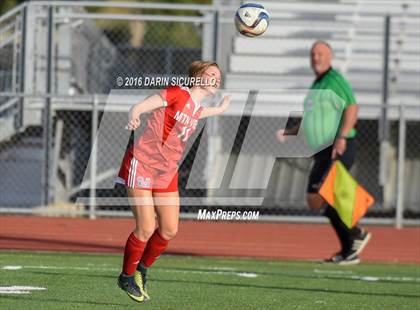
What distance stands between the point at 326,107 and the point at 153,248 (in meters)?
4.08

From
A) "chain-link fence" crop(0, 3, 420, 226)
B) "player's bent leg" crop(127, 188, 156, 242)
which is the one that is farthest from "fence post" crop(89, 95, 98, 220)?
"player's bent leg" crop(127, 188, 156, 242)

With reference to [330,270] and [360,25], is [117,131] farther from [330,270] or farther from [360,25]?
[330,270]

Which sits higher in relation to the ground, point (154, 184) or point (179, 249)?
point (154, 184)

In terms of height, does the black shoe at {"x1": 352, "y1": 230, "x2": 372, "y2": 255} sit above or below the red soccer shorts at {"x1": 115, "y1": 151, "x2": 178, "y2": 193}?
below

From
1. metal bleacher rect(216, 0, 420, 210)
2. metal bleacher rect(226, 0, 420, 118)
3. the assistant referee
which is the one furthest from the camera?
metal bleacher rect(226, 0, 420, 118)

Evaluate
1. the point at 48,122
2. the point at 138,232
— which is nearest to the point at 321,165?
the point at 138,232

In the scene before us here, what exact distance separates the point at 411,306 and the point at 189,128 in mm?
2105

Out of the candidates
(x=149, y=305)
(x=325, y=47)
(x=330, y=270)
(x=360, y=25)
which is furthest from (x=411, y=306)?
(x=360, y=25)

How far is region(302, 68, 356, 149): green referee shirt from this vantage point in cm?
1110

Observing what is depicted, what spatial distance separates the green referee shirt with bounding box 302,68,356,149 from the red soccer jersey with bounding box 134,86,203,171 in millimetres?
3656

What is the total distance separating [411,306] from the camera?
8.01m

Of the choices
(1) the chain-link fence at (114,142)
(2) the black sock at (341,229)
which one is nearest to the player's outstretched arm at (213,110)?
(2) the black sock at (341,229)

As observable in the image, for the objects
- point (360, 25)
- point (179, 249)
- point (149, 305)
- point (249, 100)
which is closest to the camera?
point (149, 305)

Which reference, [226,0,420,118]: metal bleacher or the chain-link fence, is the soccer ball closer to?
the chain-link fence
